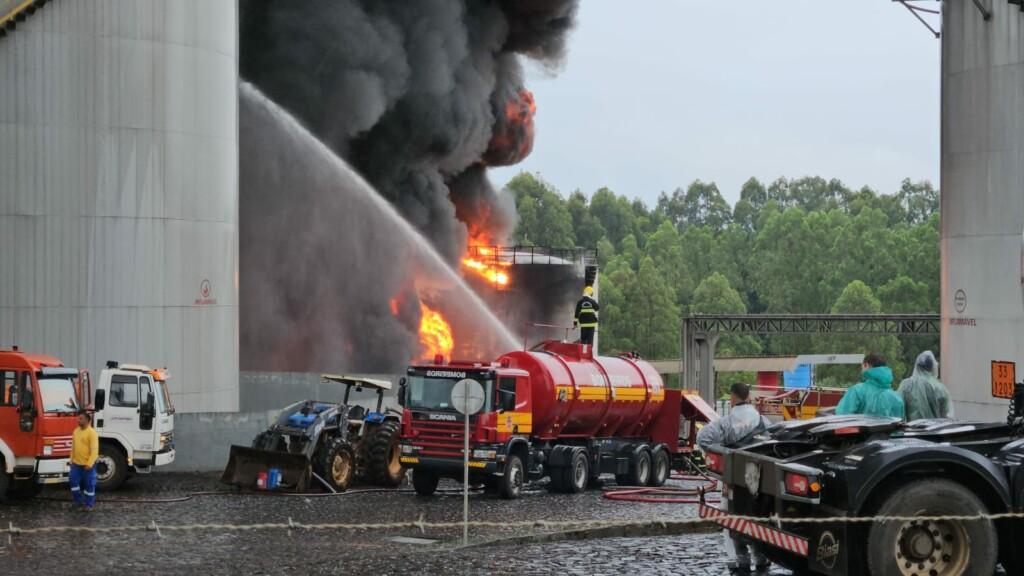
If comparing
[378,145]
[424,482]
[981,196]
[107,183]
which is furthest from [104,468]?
[378,145]

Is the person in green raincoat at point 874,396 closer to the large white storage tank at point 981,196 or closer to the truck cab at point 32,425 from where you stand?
the truck cab at point 32,425

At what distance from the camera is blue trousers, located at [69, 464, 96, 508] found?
20.7m

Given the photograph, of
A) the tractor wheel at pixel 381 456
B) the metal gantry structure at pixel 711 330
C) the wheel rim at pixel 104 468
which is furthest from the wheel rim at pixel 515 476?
the metal gantry structure at pixel 711 330

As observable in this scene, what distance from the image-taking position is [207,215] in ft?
98.7

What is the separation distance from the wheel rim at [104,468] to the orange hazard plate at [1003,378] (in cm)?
1893

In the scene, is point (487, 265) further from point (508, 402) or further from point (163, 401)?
point (508, 402)

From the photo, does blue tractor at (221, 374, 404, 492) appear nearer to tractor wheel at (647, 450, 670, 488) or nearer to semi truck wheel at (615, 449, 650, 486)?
semi truck wheel at (615, 449, 650, 486)

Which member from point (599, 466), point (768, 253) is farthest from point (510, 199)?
point (768, 253)

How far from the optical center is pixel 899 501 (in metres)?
11.6

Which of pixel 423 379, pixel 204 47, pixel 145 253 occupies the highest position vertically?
pixel 204 47

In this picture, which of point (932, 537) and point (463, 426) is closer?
point (932, 537)

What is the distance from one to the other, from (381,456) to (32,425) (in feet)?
19.9

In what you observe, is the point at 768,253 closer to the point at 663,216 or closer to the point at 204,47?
the point at 663,216

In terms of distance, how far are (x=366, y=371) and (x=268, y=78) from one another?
38.9 feet
